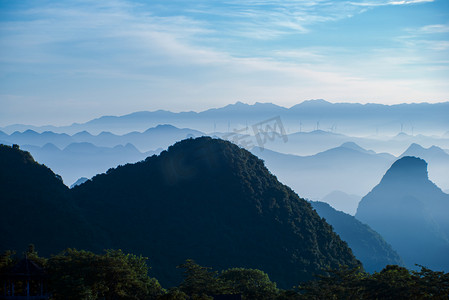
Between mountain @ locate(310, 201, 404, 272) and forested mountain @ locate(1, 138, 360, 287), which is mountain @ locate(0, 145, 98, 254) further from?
mountain @ locate(310, 201, 404, 272)

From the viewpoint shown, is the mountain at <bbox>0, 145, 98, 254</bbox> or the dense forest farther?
the mountain at <bbox>0, 145, 98, 254</bbox>

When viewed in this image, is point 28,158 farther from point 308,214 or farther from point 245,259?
point 308,214

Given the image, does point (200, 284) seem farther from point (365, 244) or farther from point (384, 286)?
point (365, 244)

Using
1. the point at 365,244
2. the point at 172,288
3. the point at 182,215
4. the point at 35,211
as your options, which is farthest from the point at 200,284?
the point at 365,244

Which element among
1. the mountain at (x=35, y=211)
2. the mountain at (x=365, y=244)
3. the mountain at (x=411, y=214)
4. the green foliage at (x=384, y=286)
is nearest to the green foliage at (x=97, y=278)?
the green foliage at (x=384, y=286)

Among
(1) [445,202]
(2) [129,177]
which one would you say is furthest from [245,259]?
(1) [445,202]

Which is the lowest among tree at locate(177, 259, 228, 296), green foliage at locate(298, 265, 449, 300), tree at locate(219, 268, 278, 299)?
tree at locate(219, 268, 278, 299)

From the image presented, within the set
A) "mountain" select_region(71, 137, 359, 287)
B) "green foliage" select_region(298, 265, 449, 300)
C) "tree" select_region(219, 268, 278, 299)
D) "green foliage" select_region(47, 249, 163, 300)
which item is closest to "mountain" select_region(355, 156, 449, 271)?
"mountain" select_region(71, 137, 359, 287)

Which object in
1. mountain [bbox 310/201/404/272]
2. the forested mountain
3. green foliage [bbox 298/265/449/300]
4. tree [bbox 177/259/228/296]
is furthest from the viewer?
mountain [bbox 310/201/404/272]

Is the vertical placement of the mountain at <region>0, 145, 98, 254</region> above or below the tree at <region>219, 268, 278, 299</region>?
above
